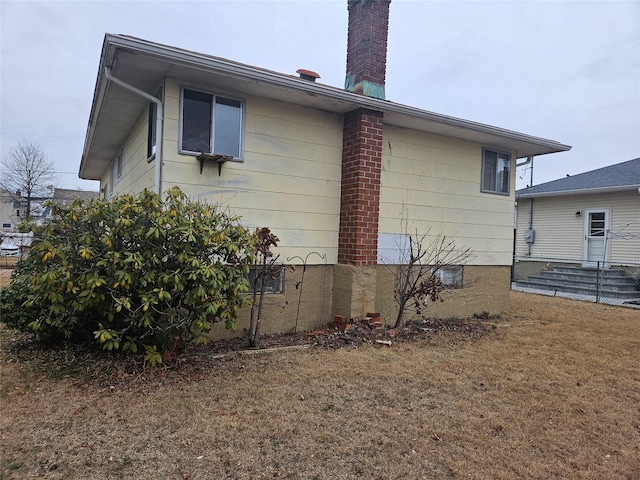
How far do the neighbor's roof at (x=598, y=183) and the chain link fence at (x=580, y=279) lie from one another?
245cm

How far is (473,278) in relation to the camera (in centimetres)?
816

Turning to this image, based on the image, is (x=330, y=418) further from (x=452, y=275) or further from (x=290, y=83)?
(x=452, y=275)

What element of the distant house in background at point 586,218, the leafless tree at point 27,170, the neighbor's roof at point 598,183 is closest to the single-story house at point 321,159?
the neighbor's roof at point 598,183

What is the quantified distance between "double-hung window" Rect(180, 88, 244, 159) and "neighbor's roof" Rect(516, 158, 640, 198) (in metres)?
13.0

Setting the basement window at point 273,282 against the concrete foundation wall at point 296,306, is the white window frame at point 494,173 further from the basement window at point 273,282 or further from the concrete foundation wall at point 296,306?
the basement window at point 273,282

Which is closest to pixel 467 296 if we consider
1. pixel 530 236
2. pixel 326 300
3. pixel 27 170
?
pixel 326 300

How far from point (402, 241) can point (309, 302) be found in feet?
6.61

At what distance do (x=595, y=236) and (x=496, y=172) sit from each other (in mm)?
8525

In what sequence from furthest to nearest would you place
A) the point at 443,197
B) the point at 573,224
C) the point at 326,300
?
the point at 573,224 → the point at 443,197 → the point at 326,300

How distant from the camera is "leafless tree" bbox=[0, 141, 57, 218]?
3250cm

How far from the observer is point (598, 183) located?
14.4 meters

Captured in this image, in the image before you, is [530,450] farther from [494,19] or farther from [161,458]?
[494,19]

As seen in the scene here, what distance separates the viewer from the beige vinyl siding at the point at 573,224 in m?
13.4

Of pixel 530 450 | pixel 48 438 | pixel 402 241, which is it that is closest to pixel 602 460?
pixel 530 450
